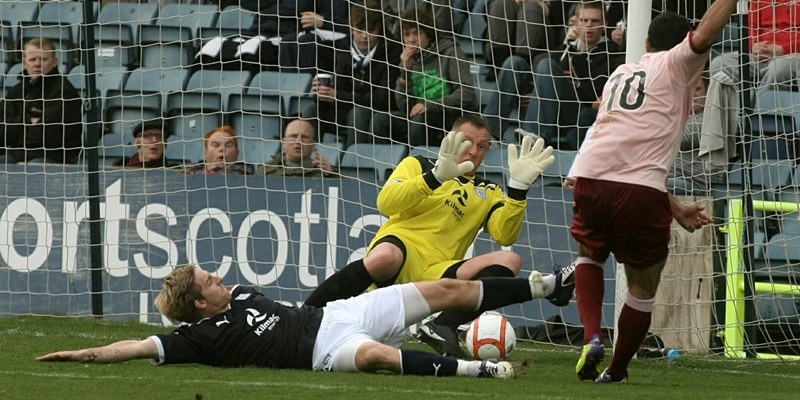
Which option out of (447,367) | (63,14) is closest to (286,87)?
(63,14)

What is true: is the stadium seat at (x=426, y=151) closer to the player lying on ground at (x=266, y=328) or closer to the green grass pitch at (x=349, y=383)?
the green grass pitch at (x=349, y=383)

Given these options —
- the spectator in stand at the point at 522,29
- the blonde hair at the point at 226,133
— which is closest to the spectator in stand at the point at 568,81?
the spectator in stand at the point at 522,29

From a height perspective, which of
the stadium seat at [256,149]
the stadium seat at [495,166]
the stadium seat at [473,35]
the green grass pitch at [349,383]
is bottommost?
the green grass pitch at [349,383]

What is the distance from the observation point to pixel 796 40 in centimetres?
948

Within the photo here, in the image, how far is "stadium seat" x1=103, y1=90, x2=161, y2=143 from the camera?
10922 millimetres

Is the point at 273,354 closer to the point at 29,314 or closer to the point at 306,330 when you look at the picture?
the point at 306,330

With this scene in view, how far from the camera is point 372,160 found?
10328 millimetres

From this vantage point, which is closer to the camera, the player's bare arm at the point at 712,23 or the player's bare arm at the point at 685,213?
the player's bare arm at the point at 712,23

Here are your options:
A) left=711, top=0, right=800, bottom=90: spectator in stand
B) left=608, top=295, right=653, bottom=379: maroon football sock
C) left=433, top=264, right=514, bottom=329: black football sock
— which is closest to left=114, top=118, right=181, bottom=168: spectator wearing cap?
left=433, top=264, right=514, bottom=329: black football sock

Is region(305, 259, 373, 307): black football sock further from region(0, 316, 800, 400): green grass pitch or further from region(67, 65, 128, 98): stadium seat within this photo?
region(67, 65, 128, 98): stadium seat

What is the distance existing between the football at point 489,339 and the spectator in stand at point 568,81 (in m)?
2.89

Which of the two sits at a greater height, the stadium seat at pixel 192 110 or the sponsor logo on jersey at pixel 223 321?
the stadium seat at pixel 192 110

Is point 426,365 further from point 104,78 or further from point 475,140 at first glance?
point 104,78

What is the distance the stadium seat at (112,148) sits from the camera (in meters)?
10.7
